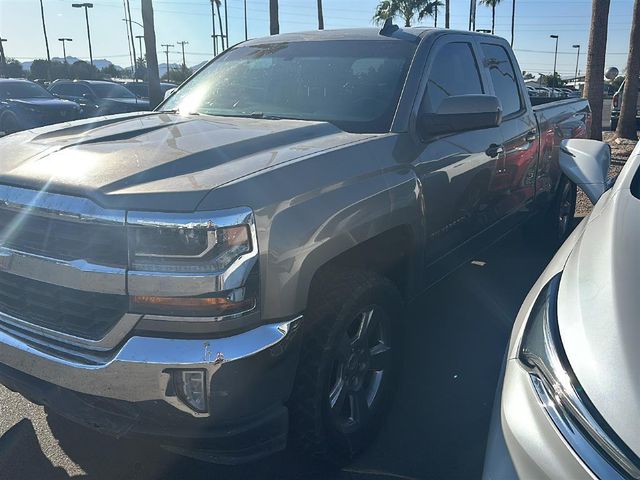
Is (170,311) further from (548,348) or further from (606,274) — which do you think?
(606,274)

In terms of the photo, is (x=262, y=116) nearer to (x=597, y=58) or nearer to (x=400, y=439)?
(x=400, y=439)

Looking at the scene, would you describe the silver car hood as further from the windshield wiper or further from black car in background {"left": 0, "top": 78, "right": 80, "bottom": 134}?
black car in background {"left": 0, "top": 78, "right": 80, "bottom": 134}

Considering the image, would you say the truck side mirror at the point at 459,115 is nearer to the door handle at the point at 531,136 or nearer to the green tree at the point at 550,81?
the door handle at the point at 531,136

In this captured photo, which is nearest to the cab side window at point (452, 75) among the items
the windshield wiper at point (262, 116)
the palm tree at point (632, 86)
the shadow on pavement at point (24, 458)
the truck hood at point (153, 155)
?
the truck hood at point (153, 155)

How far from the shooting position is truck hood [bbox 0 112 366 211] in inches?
82.8

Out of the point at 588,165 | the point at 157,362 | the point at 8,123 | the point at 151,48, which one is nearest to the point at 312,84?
the point at 588,165

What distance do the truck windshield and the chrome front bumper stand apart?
140cm

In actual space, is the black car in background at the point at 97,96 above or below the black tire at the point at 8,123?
above

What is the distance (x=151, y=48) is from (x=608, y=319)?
1616cm

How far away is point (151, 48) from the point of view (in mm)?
15992

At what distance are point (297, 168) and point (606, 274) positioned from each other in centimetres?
117

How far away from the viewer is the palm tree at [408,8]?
136ft

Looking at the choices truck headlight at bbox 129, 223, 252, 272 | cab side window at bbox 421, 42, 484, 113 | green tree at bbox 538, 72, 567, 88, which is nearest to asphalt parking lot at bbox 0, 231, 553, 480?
truck headlight at bbox 129, 223, 252, 272

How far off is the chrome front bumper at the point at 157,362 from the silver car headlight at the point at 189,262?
0.35 feet
